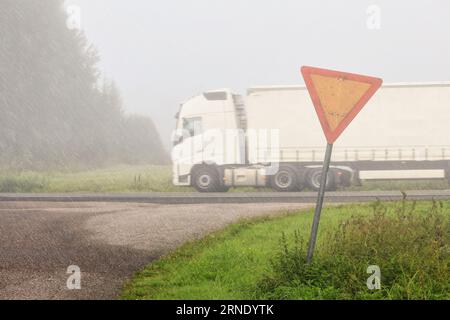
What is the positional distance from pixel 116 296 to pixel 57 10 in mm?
51330

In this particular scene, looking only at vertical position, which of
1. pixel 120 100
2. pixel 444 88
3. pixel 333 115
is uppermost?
pixel 120 100

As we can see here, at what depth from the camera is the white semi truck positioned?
23312mm

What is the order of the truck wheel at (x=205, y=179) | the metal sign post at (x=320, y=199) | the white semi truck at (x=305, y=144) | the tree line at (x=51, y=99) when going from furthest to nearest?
the tree line at (x=51, y=99) → the truck wheel at (x=205, y=179) → the white semi truck at (x=305, y=144) → the metal sign post at (x=320, y=199)

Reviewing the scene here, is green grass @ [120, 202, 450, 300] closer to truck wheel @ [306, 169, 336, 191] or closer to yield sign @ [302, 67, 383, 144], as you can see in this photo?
yield sign @ [302, 67, 383, 144]

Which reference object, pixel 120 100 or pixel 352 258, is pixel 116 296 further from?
pixel 120 100

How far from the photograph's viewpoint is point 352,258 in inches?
285

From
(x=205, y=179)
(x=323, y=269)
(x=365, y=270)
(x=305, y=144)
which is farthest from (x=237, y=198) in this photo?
(x=365, y=270)

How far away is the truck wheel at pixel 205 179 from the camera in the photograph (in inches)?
928

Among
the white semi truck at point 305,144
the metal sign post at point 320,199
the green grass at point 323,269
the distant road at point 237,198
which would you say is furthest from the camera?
the white semi truck at point 305,144

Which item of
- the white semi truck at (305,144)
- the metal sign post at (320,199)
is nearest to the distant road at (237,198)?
the white semi truck at (305,144)

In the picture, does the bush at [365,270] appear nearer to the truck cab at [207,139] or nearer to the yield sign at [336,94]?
the yield sign at [336,94]

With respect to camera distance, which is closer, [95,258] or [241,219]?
[95,258]

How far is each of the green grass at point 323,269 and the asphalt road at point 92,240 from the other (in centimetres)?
55

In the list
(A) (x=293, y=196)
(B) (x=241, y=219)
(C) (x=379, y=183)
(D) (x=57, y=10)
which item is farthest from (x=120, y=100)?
(B) (x=241, y=219)
